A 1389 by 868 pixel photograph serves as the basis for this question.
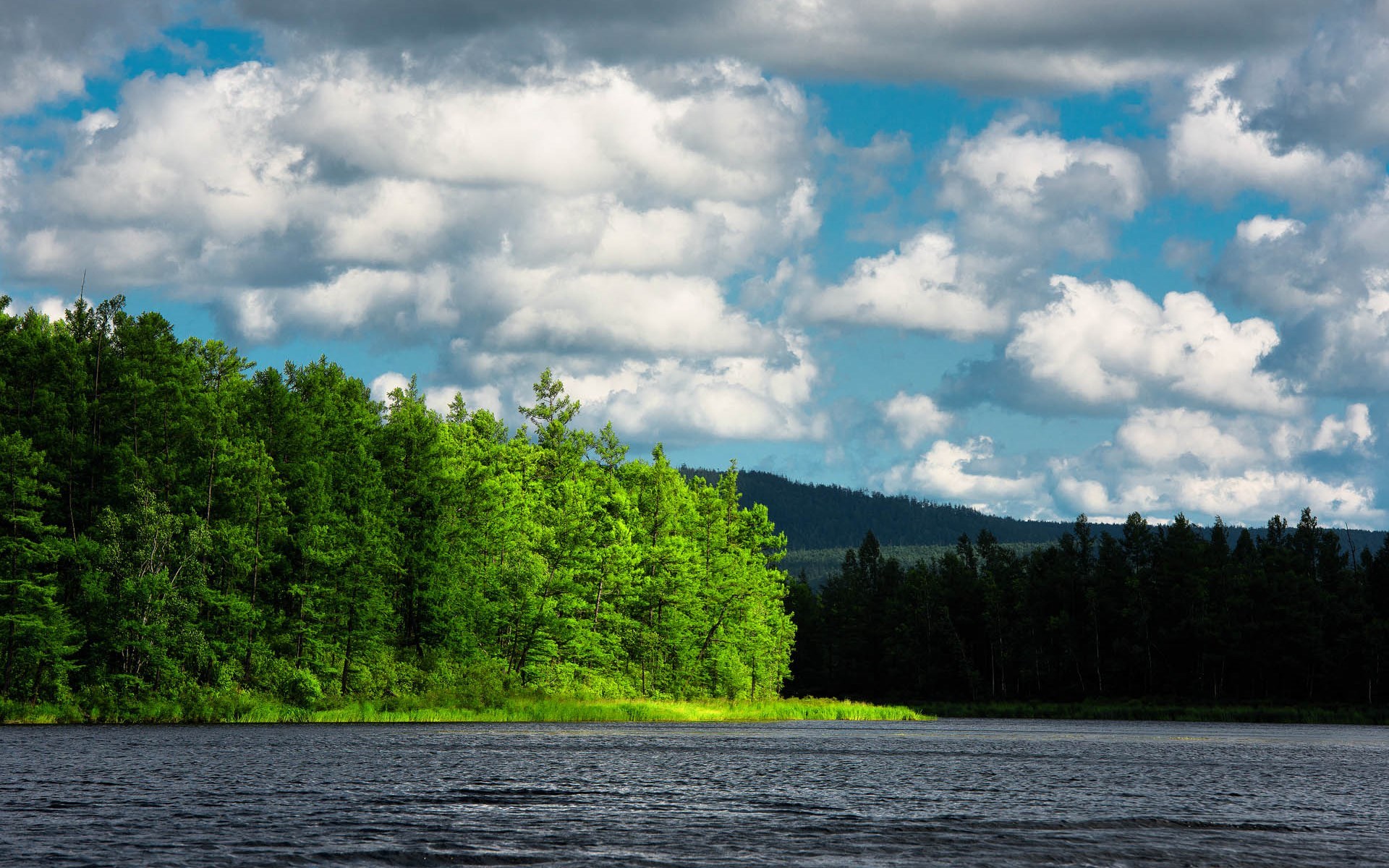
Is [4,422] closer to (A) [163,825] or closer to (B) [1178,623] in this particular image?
(A) [163,825]

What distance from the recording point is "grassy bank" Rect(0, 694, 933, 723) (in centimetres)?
6397

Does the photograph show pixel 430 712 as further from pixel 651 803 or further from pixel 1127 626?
pixel 1127 626

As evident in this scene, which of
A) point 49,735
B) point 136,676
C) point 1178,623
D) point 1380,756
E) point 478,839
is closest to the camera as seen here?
point 478,839

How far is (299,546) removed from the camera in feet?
251

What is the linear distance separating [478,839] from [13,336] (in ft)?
201

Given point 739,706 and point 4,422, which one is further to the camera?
point 739,706

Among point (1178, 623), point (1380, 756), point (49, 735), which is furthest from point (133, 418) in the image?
point (1178, 623)

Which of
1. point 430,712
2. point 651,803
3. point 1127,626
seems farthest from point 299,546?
point 1127,626

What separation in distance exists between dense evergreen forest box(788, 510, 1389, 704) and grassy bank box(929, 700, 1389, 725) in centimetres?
729

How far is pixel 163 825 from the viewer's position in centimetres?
2436

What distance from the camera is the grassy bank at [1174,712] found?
114 m

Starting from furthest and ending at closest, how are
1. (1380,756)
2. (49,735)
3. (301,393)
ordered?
1. (301,393)
2. (1380,756)
3. (49,735)

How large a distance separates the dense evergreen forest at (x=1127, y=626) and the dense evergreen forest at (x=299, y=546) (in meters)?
67.5

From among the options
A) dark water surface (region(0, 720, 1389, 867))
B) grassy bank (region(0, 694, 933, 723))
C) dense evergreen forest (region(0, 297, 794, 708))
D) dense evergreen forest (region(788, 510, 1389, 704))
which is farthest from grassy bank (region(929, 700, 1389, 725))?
dark water surface (region(0, 720, 1389, 867))
